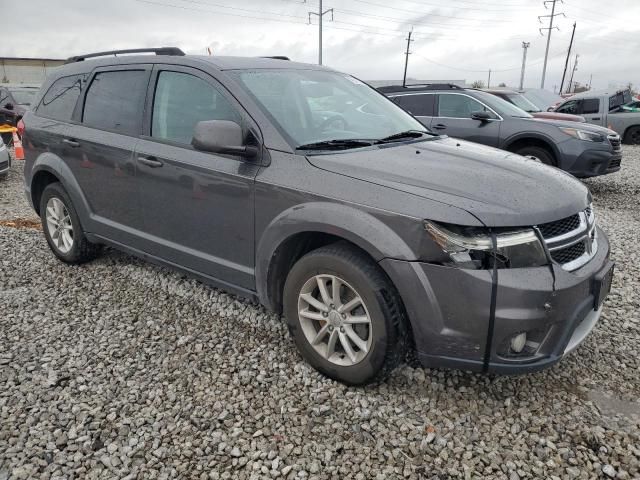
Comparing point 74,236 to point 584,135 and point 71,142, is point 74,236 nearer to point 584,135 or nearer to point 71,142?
point 71,142

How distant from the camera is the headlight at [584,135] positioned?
7392 millimetres

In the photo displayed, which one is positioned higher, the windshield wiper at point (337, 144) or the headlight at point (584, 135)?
the windshield wiper at point (337, 144)

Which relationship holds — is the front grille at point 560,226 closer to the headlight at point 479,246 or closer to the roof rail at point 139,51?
the headlight at point 479,246

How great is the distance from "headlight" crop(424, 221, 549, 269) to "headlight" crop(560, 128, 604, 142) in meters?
6.06

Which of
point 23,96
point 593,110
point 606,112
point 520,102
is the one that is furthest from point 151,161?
point 23,96

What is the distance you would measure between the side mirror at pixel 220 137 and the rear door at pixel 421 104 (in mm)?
6315

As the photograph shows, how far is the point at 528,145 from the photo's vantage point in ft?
25.5

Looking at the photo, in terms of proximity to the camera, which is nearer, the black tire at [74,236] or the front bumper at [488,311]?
the front bumper at [488,311]

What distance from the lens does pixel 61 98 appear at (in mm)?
4340

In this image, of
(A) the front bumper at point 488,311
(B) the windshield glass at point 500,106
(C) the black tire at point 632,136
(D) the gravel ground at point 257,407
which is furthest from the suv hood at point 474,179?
(C) the black tire at point 632,136

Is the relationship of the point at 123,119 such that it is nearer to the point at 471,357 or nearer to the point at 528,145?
the point at 471,357

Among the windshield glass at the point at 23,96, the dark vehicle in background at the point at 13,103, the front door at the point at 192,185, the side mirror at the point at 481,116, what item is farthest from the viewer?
the windshield glass at the point at 23,96

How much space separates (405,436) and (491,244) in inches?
39.5

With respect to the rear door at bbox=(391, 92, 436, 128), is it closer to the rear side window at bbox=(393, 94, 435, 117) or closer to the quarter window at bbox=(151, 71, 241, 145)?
the rear side window at bbox=(393, 94, 435, 117)
